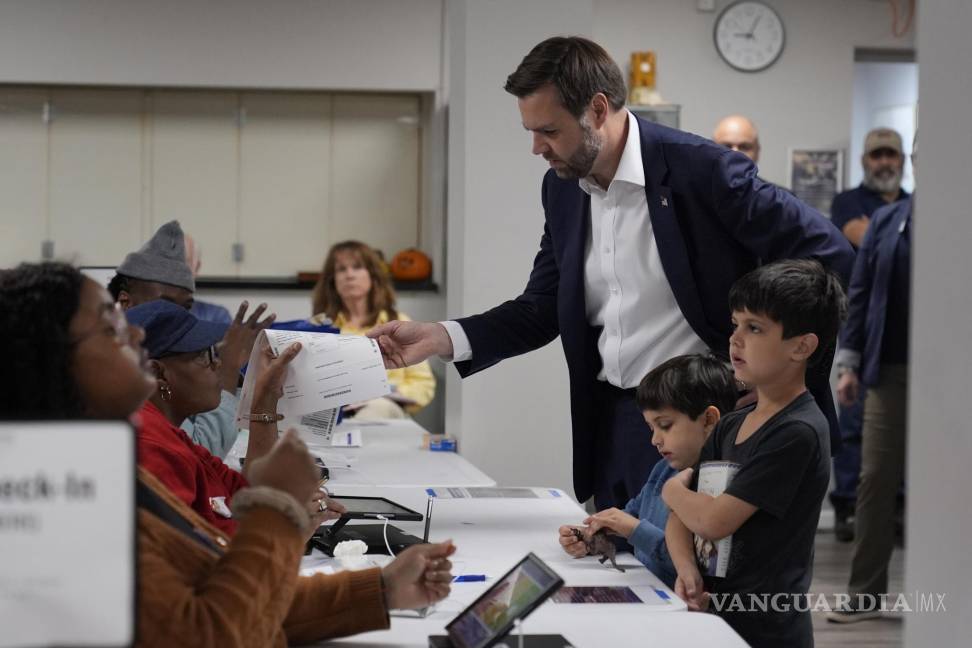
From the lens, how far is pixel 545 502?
9.28ft

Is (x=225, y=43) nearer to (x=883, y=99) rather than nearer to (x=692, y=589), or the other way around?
(x=883, y=99)

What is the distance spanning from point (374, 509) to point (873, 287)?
279 cm

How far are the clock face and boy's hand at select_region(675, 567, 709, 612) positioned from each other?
462 centimetres

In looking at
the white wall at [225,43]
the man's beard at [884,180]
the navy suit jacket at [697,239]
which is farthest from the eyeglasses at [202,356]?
the white wall at [225,43]

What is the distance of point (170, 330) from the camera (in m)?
2.39

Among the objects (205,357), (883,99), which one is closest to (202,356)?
(205,357)

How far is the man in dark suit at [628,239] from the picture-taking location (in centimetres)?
249

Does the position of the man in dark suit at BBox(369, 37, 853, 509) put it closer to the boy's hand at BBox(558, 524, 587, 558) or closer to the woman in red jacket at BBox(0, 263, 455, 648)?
the boy's hand at BBox(558, 524, 587, 558)

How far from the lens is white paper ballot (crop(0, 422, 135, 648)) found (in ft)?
2.95

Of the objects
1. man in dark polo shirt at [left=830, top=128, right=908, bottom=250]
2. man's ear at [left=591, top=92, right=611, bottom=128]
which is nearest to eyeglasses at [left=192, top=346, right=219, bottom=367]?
man's ear at [left=591, top=92, right=611, bottom=128]

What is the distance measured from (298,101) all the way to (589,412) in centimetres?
445

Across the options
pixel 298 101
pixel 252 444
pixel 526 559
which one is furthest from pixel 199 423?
pixel 298 101

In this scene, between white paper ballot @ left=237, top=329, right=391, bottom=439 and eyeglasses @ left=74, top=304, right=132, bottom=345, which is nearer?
eyeglasses @ left=74, top=304, right=132, bottom=345

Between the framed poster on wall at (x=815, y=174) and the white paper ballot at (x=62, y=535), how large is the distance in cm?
573
